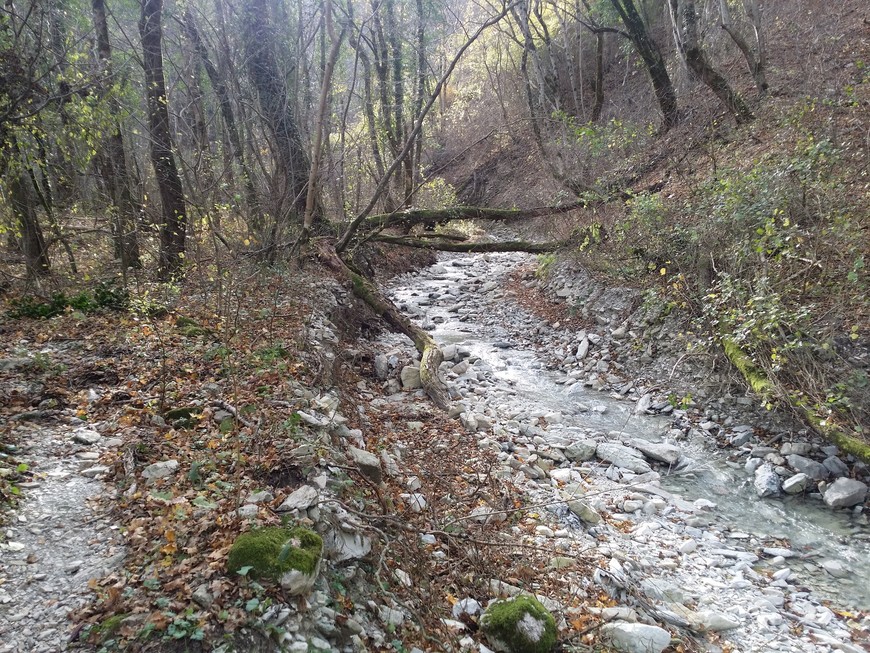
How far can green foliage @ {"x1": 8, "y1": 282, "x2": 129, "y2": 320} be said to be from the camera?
5.61 m

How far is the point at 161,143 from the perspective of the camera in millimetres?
7527

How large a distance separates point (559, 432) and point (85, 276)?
686 centimetres

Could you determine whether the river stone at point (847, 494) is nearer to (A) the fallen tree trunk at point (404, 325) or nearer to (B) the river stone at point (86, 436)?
(A) the fallen tree trunk at point (404, 325)

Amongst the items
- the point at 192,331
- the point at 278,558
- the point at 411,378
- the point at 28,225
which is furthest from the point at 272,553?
the point at 28,225

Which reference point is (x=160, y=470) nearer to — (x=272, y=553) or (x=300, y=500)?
(x=300, y=500)

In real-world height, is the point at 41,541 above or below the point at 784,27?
below

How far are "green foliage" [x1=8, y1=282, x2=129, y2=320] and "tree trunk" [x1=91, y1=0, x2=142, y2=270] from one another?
0.92 meters

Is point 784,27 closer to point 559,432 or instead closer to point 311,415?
point 559,432

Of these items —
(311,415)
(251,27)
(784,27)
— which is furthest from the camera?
(784,27)

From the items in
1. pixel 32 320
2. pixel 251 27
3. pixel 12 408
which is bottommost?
pixel 12 408

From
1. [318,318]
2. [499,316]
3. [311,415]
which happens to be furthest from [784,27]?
[311,415]

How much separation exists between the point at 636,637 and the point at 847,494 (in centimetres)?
270

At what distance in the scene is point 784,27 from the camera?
12.2m

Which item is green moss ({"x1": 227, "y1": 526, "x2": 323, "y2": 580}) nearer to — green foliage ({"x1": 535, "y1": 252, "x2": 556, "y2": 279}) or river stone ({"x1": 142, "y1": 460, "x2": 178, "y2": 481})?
river stone ({"x1": 142, "y1": 460, "x2": 178, "y2": 481})
